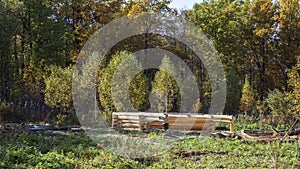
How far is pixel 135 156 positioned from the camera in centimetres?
648

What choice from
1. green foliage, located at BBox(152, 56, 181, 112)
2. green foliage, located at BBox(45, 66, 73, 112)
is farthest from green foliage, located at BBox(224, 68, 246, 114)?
green foliage, located at BBox(45, 66, 73, 112)

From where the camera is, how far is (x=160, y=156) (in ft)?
22.2

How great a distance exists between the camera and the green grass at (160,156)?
18.5 feet

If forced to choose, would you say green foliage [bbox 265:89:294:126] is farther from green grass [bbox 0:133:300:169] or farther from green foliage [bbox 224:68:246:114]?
green grass [bbox 0:133:300:169]

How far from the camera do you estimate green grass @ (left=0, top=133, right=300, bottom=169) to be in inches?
221

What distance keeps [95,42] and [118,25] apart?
4.74 ft

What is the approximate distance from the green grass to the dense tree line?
6591 millimetres

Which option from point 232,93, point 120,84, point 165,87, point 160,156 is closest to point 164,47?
point 165,87

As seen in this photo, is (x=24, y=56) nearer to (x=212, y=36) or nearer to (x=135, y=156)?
(x=212, y=36)

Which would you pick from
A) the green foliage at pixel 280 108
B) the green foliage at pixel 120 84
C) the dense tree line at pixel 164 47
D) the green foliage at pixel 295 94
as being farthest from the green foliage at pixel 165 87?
the green foliage at pixel 295 94

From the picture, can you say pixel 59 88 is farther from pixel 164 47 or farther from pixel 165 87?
pixel 164 47

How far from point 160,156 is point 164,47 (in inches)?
500

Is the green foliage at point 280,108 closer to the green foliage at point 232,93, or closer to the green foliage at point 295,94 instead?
the green foliage at point 295,94

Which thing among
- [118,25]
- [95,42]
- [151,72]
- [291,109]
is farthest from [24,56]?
[291,109]
